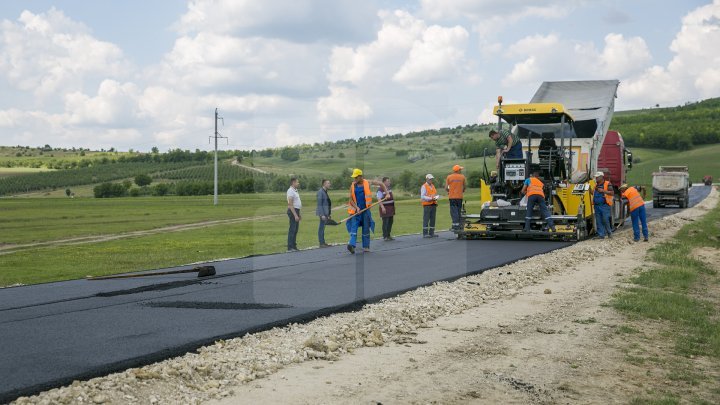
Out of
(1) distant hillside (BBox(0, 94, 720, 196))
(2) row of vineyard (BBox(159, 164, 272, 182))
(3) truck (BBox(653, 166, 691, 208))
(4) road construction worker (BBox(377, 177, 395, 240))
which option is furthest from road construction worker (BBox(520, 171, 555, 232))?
(2) row of vineyard (BBox(159, 164, 272, 182))

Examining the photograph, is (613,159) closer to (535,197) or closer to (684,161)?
(535,197)

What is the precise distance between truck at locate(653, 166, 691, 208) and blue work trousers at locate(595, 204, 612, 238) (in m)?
28.0

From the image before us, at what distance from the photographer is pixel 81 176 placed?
96.6 meters

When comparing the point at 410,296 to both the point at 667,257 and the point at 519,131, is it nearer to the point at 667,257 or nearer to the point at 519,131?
the point at 667,257

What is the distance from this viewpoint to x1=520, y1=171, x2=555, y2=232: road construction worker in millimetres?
17812

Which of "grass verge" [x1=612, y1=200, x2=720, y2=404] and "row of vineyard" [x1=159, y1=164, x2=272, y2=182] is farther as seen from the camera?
"row of vineyard" [x1=159, y1=164, x2=272, y2=182]

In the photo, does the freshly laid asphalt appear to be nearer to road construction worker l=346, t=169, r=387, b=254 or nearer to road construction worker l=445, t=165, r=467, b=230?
road construction worker l=346, t=169, r=387, b=254

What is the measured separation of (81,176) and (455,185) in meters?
84.9

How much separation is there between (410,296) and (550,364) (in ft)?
11.3

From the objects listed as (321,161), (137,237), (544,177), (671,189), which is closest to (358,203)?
(544,177)

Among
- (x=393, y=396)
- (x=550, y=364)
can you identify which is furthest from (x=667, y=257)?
(x=393, y=396)

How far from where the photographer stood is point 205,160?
96562mm

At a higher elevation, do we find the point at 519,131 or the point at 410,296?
the point at 519,131

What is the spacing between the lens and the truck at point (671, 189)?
45406 millimetres
